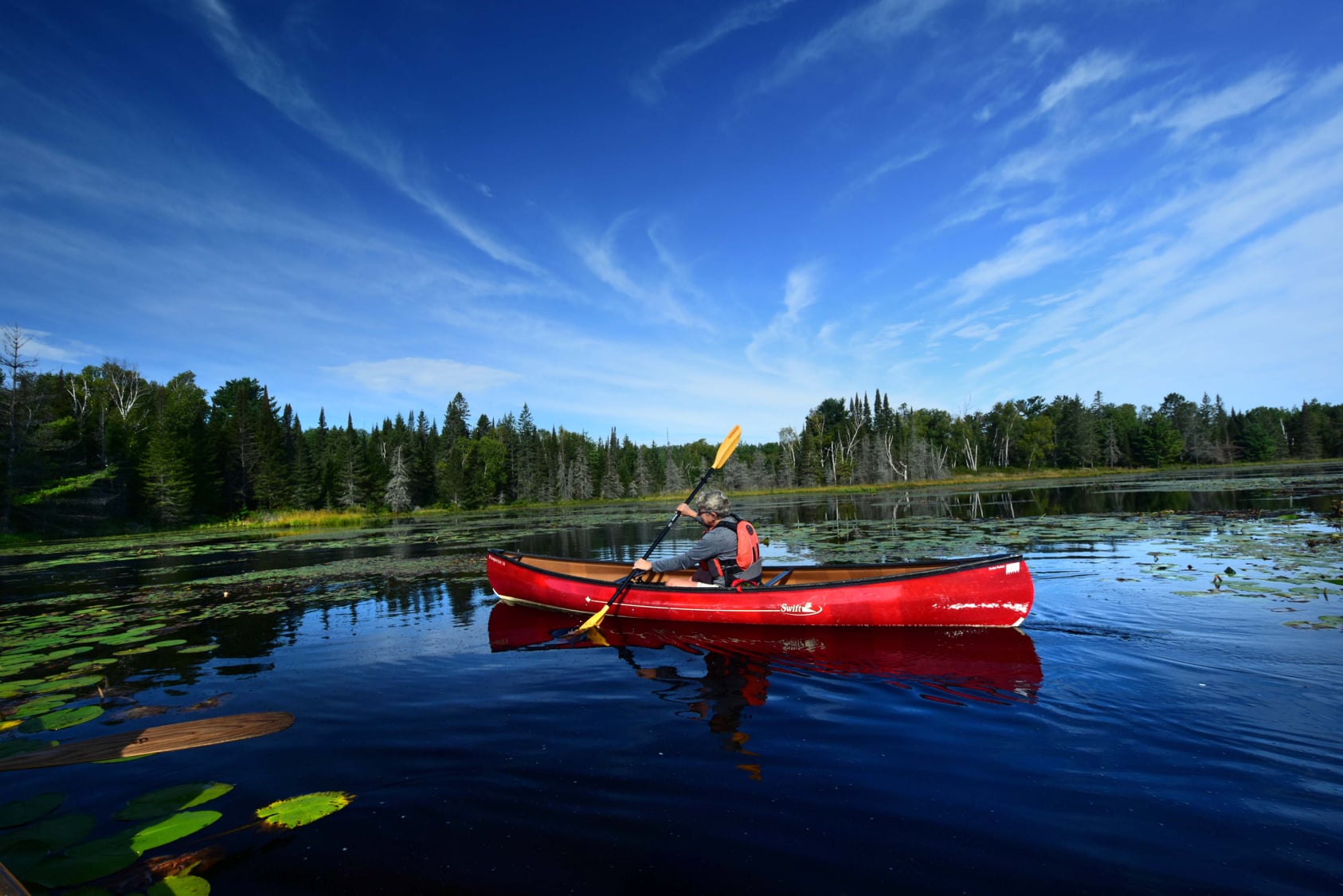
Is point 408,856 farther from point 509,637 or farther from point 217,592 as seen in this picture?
point 217,592

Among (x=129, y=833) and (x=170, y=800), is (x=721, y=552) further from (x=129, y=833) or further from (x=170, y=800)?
(x=129, y=833)

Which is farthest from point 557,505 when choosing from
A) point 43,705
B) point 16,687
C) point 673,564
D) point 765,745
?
point 765,745

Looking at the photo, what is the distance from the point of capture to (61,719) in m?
5.37

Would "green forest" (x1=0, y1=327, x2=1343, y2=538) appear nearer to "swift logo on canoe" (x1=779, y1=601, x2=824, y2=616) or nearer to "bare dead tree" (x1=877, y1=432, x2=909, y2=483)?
"bare dead tree" (x1=877, y1=432, x2=909, y2=483)

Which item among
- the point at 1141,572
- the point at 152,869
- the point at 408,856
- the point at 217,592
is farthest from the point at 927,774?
the point at 217,592

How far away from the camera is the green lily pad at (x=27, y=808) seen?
3609mm

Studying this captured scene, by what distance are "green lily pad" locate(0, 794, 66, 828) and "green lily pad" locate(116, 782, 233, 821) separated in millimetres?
476

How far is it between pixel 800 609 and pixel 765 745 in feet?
11.7

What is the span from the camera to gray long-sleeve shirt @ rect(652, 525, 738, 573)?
8758 millimetres

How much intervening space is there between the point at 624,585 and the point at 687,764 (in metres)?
4.76

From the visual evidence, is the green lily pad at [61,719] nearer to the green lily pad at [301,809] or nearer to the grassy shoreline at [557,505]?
the green lily pad at [301,809]

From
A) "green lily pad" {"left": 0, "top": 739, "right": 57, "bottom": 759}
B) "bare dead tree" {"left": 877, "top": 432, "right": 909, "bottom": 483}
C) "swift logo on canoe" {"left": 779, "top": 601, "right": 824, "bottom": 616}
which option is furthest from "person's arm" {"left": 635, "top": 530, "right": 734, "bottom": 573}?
"bare dead tree" {"left": 877, "top": 432, "right": 909, "bottom": 483}

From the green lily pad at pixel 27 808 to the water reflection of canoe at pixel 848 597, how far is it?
604cm

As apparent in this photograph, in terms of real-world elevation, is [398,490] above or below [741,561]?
above
